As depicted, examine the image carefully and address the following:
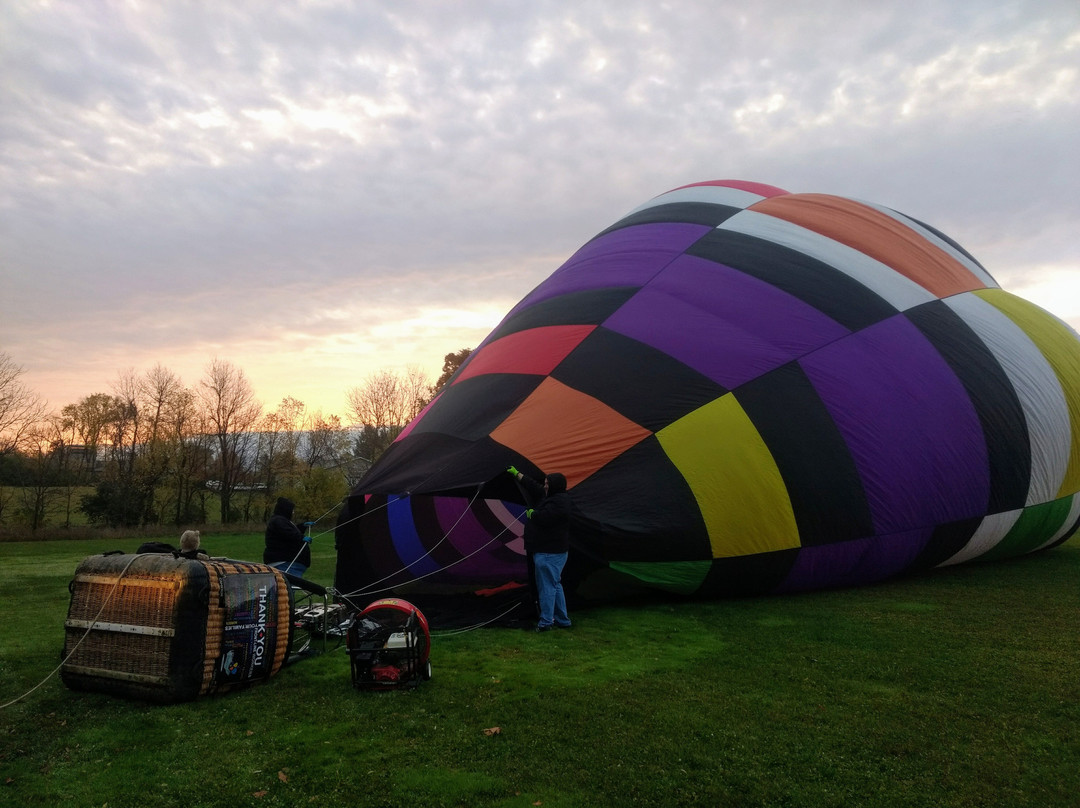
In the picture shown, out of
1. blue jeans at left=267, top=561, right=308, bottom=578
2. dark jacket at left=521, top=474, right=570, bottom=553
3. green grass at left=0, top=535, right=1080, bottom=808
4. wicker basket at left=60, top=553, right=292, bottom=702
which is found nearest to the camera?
green grass at left=0, top=535, right=1080, bottom=808

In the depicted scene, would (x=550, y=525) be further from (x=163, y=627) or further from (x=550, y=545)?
(x=163, y=627)

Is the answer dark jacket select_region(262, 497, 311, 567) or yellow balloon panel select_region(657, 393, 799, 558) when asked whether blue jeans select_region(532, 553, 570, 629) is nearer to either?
yellow balloon panel select_region(657, 393, 799, 558)

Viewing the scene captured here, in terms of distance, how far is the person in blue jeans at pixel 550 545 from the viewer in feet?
16.8

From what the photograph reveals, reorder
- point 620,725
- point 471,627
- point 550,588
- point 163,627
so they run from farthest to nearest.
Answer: point 471,627 → point 550,588 → point 163,627 → point 620,725

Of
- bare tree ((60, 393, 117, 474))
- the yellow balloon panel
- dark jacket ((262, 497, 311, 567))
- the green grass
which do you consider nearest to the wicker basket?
the green grass

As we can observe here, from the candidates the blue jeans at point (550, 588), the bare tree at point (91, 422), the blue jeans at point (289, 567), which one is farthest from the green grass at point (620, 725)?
the bare tree at point (91, 422)

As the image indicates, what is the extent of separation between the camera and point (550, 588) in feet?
17.1

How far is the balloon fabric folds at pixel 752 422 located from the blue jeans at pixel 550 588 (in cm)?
20

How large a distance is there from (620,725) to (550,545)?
1883 millimetres

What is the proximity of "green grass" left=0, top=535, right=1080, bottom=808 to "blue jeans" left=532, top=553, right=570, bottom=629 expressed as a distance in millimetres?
Result: 192

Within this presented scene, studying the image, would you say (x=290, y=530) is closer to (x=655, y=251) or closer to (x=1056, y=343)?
(x=655, y=251)

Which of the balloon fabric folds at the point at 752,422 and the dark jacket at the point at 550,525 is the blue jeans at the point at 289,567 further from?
the dark jacket at the point at 550,525

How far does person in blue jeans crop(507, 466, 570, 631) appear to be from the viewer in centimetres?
513

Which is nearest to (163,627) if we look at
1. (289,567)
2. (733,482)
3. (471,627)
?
(289,567)
